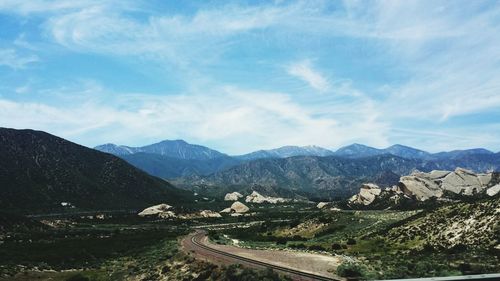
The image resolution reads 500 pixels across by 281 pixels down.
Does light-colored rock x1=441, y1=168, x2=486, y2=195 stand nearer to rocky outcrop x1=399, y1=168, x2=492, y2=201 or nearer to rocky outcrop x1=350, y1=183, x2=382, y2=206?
rocky outcrop x1=399, y1=168, x2=492, y2=201

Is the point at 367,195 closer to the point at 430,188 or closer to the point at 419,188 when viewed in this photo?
the point at 419,188

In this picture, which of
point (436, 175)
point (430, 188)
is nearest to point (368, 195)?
point (430, 188)

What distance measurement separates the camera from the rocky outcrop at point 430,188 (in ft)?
520

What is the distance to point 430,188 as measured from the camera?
16738 cm

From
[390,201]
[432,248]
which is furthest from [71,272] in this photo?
[390,201]

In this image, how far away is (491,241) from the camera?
5219 cm

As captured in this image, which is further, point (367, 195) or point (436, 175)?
point (436, 175)

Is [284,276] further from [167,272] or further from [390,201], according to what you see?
[390,201]

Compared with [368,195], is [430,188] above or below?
above

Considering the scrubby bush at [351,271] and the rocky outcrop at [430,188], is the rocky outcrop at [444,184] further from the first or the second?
the scrubby bush at [351,271]

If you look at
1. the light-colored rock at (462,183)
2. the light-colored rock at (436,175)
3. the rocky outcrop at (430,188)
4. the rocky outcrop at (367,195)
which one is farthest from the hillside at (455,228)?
the light-colored rock at (436,175)

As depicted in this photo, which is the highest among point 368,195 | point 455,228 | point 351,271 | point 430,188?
point 430,188

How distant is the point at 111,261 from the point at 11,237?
181 ft

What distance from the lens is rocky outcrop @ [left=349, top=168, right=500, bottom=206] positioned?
158375 mm
